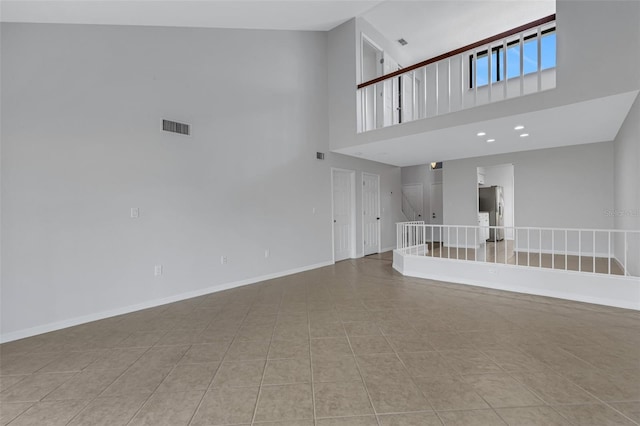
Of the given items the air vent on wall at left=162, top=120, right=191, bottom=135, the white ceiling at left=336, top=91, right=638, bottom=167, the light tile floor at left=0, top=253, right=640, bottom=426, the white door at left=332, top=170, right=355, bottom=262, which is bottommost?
the light tile floor at left=0, top=253, right=640, bottom=426

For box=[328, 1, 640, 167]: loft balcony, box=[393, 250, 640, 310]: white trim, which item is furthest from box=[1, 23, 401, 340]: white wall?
box=[393, 250, 640, 310]: white trim

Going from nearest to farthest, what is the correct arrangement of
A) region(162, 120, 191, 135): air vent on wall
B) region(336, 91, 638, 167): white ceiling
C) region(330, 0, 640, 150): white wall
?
region(330, 0, 640, 150): white wall → region(336, 91, 638, 167): white ceiling → region(162, 120, 191, 135): air vent on wall

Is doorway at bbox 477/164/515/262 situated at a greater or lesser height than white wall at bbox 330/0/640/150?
lesser

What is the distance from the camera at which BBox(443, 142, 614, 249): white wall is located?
5.71m

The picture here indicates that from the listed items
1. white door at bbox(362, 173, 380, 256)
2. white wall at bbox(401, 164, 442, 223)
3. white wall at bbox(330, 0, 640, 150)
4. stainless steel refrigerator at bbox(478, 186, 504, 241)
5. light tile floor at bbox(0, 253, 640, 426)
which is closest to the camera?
light tile floor at bbox(0, 253, 640, 426)

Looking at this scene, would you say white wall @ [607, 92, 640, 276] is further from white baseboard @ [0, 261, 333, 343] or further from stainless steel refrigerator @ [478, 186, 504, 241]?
white baseboard @ [0, 261, 333, 343]

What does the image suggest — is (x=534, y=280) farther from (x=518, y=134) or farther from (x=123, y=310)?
(x=123, y=310)

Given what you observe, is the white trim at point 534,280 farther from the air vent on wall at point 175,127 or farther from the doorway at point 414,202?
the doorway at point 414,202

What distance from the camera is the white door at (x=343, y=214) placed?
21.2 feet

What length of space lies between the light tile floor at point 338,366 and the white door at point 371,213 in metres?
3.69

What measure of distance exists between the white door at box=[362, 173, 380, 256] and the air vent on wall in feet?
14.3

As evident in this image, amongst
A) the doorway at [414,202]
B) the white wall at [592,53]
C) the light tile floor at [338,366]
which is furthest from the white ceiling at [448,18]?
the light tile floor at [338,366]

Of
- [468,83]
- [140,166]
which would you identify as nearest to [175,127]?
[140,166]

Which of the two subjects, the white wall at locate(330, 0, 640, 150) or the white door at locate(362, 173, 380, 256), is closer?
the white wall at locate(330, 0, 640, 150)
